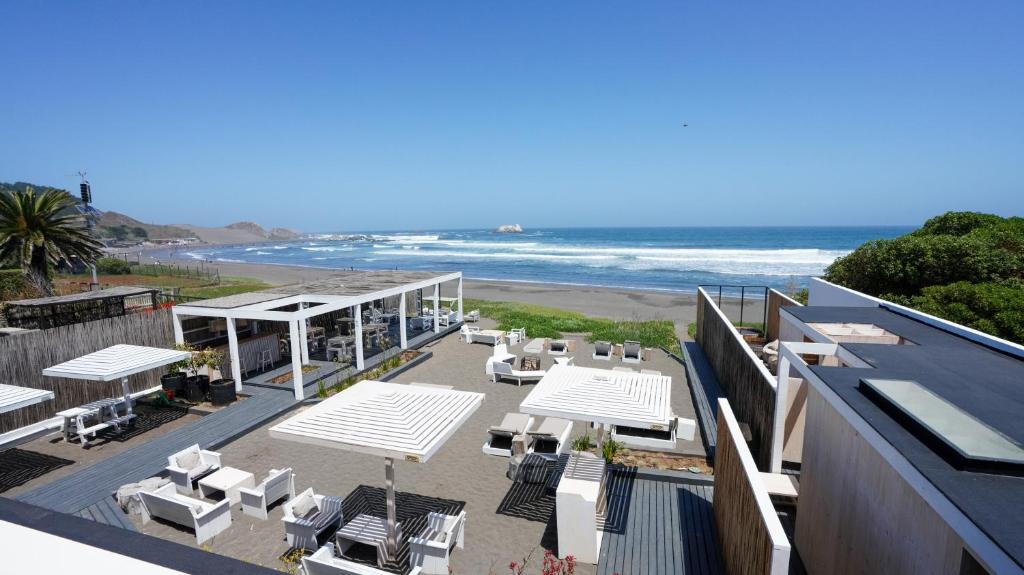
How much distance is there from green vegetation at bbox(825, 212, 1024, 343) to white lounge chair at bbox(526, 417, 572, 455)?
31.8 ft

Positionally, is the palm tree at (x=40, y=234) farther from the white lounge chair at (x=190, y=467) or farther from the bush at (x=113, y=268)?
the bush at (x=113, y=268)

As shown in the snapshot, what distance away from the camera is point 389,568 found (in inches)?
204

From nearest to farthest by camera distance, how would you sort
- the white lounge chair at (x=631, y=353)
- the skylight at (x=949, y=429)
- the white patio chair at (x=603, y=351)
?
the skylight at (x=949, y=429), the white lounge chair at (x=631, y=353), the white patio chair at (x=603, y=351)

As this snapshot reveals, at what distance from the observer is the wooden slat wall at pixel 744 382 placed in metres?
6.80

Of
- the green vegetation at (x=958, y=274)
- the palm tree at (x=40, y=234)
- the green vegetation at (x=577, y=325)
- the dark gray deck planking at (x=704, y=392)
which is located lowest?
the green vegetation at (x=577, y=325)

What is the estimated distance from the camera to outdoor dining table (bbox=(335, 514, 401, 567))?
17.0 feet

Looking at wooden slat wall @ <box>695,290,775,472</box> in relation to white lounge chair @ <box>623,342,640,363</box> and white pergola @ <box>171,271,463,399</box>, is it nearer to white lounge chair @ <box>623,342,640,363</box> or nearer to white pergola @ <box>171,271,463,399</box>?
white lounge chair @ <box>623,342,640,363</box>

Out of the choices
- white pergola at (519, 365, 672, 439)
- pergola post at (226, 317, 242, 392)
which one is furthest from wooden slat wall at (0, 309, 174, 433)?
white pergola at (519, 365, 672, 439)

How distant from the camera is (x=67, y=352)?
934cm

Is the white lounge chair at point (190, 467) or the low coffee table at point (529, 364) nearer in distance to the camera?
the white lounge chair at point (190, 467)

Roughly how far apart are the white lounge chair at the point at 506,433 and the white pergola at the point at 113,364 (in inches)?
227

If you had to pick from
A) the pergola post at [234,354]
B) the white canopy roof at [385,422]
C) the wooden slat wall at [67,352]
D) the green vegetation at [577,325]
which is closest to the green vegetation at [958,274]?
the green vegetation at [577,325]

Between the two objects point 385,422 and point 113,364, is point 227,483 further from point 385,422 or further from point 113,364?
point 113,364

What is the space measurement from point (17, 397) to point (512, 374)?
27.7 ft
